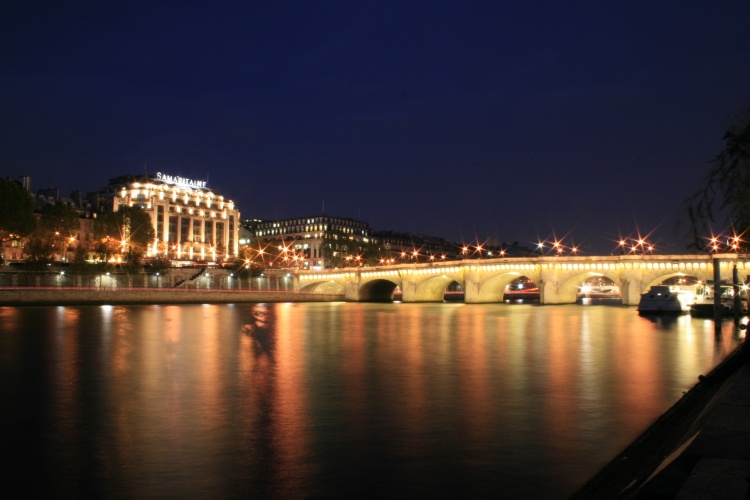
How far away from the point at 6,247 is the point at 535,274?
84.5m

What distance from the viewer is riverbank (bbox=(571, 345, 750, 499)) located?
7.34 m

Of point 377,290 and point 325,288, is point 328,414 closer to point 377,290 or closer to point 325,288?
point 377,290

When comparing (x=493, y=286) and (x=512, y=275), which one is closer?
(x=512, y=275)

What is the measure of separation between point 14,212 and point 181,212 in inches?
3228

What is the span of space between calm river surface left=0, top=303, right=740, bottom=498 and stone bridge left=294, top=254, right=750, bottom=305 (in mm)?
44616

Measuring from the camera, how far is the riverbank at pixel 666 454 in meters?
7.34

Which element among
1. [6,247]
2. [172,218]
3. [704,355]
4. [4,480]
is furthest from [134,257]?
[4,480]

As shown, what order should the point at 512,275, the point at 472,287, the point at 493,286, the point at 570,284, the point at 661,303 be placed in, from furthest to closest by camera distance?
the point at 493,286 → the point at 512,275 → the point at 472,287 → the point at 570,284 → the point at 661,303

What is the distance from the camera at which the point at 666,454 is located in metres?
10.2

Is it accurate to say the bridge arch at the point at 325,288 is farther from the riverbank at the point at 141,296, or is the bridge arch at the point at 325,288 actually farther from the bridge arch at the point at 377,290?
the riverbank at the point at 141,296

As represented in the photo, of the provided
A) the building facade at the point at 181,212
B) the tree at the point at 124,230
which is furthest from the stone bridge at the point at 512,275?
the building facade at the point at 181,212

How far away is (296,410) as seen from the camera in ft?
53.4

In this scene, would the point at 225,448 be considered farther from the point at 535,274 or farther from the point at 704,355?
the point at 535,274

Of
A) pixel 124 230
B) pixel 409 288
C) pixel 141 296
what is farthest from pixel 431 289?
pixel 124 230
